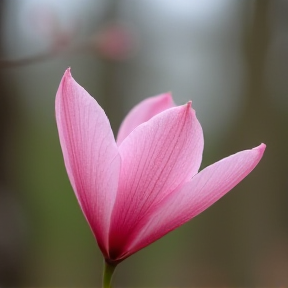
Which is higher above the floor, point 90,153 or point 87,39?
point 87,39

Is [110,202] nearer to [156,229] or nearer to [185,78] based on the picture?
[156,229]

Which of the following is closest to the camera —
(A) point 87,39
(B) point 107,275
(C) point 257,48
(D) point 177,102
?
(B) point 107,275

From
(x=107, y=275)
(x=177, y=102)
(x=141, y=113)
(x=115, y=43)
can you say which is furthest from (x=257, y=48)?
(x=107, y=275)

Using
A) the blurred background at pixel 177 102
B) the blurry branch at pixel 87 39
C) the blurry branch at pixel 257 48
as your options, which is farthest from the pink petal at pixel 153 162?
the blurry branch at pixel 257 48

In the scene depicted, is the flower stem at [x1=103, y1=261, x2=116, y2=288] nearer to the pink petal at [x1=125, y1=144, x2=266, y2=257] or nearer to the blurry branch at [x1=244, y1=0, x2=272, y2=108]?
the pink petal at [x1=125, y1=144, x2=266, y2=257]

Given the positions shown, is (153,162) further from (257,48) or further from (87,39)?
(257,48)

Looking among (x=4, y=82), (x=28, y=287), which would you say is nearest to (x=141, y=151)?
(x=4, y=82)

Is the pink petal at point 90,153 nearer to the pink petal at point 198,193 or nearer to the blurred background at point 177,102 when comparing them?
the pink petal at point 198,193
